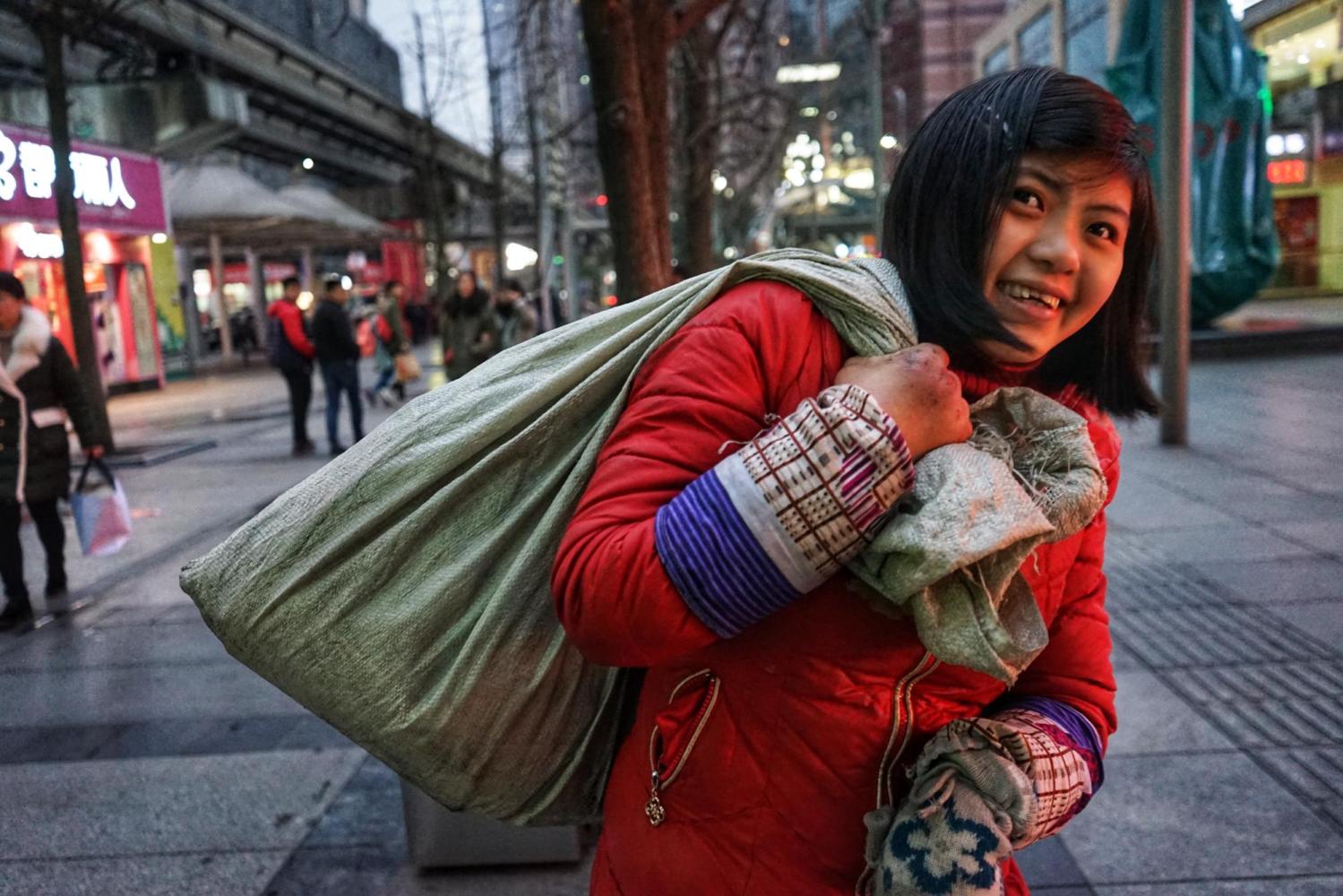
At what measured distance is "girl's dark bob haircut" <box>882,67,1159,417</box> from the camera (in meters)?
1.23

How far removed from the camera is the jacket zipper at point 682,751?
125 centimetres

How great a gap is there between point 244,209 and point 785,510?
70.7 ft

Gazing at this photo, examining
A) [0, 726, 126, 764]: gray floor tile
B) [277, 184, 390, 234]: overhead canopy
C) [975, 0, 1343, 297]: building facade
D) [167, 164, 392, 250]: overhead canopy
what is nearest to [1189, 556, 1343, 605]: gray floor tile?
[0, 726, 126, 764]: gray floor tile

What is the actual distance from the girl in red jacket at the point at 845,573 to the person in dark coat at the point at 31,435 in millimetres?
5774

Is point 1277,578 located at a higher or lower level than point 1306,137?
lower

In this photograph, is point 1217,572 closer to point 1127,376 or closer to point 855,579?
point 1127,376

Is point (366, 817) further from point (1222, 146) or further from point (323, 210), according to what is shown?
point (323, 210)

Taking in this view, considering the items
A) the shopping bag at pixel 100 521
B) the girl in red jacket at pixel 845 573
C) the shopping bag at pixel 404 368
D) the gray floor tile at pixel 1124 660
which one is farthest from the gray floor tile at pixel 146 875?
the shopping bag at pixel 404 368

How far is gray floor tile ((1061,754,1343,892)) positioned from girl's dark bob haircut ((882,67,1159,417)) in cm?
258

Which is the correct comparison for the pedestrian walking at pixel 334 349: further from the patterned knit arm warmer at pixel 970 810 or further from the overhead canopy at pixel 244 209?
the patterned knit arm warmer at pixel 970 810

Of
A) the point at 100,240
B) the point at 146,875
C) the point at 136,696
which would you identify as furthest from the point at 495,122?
the point at 146,875

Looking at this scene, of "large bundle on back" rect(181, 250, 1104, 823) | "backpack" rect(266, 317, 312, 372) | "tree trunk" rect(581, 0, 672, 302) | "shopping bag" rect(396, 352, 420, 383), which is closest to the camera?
"large bundle on back" rect(181, 250, 1104, 823)

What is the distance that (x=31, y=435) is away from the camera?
6273mm

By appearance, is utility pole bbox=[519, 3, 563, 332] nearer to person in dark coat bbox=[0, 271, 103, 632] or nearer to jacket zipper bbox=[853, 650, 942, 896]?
person in dark coat bbox=[0, 271, 103, 632]
